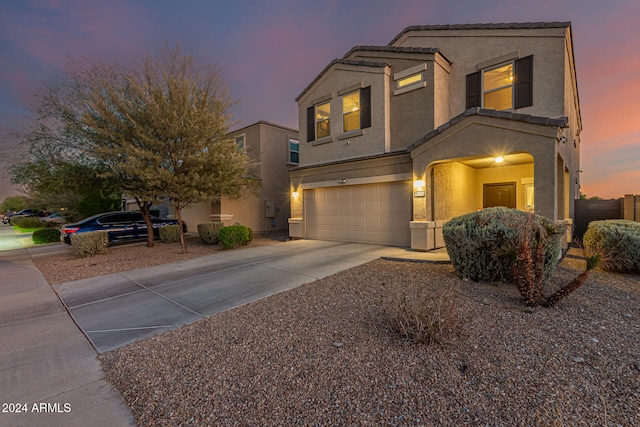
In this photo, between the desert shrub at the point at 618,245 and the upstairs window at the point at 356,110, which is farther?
the upstairs window at the point at 356,110

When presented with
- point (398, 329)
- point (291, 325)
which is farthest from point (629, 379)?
point (291, 325)

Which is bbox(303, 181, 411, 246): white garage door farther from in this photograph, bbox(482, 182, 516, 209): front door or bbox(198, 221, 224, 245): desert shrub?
bbox(482, 182, 516, 209): front door

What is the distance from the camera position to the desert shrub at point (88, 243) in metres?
9.42

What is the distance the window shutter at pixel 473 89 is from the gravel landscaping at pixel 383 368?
777cm

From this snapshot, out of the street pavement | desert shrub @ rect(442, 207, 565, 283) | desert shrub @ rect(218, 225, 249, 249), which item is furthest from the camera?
desert shrub @ rect(218, 225, 249, 249)

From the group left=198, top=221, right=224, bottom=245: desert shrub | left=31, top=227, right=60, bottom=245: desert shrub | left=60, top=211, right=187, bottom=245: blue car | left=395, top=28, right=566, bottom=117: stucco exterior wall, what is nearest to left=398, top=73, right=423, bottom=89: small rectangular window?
left=395, top=28, right=566, bottom=117: stucco exterior wall

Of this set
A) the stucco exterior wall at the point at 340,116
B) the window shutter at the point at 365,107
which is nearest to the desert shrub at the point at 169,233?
the stucco exterior wall at the point at 340,116

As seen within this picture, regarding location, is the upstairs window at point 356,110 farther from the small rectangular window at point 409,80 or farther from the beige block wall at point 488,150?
the beige block wall at point 488,150

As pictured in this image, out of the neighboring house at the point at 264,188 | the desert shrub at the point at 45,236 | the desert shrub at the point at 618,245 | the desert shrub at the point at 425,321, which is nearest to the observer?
the desert shrub at the point at 425,321

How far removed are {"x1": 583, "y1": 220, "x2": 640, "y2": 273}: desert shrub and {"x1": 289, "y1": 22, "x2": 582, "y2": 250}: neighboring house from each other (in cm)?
122

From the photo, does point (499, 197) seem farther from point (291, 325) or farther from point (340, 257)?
point (291, 325)

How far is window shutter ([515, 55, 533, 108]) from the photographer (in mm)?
8891

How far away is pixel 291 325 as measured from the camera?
377 cm

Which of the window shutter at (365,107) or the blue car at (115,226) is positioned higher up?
the window shutter at (365,107)
